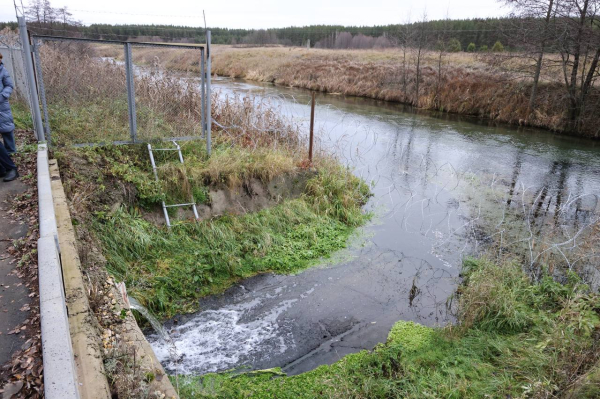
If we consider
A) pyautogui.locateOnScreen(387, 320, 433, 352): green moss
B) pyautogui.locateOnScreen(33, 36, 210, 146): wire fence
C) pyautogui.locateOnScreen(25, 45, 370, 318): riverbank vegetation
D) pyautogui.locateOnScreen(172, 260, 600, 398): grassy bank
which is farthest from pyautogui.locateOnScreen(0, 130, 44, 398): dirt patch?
pyautogui.locateOnScreen(387, 320, 433, 352): green moss

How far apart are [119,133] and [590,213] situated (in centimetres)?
1038

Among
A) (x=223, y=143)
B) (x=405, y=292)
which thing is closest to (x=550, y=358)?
(x=405, y=292)

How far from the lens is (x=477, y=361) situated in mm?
4742

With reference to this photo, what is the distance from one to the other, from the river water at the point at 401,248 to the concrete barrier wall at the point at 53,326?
204 centimetres

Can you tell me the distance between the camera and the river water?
17.5 ft

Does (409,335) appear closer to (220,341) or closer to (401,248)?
(220,341)

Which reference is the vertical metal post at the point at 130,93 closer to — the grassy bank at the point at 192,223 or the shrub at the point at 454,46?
the grassy bank at the point at 192,223

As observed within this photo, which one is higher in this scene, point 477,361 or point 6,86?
point 6,86

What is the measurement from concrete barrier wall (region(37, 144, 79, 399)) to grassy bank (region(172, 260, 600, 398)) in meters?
1.69

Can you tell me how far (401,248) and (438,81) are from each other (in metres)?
19.0

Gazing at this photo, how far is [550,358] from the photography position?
4359 millimetres

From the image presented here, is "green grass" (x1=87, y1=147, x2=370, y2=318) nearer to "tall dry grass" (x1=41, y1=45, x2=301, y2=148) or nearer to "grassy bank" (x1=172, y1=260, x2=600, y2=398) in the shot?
"tall dry grass" (x1=41, y1=45, x2=301, y2=148)

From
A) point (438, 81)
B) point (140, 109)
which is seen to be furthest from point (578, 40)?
point (140, 109)

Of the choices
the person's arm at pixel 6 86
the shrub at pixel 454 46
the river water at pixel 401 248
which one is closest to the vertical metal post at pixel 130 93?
the person's arm at pixel 6 86
